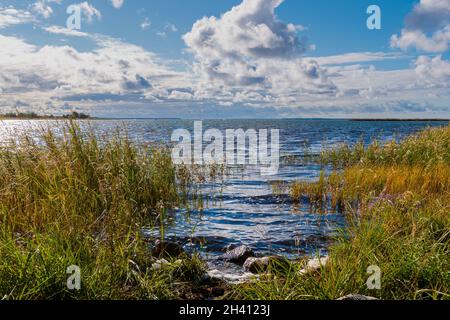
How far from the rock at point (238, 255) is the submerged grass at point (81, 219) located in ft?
4.22

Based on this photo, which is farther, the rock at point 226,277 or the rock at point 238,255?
the rock at point 238,255

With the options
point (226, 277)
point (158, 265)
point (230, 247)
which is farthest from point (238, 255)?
point (158, 265)

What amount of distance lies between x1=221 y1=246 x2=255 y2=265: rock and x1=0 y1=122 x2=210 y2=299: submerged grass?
1.29 m

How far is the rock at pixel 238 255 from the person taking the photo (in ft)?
24.3

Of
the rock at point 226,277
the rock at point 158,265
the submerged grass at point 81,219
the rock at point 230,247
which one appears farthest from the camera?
the rock at point 230,247

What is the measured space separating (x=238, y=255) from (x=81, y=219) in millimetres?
2867

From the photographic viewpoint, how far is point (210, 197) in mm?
13445

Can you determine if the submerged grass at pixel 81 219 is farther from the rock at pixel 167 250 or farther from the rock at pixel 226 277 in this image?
the rock at pixel 167 250

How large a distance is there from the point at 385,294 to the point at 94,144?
24.8ft

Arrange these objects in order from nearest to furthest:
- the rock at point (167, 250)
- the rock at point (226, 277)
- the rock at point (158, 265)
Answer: the rock at point (158, 265)
the rock at point (226, 277)
the rock at point (167, 250)

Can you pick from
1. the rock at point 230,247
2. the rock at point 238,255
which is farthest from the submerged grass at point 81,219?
the rock at point 230,247

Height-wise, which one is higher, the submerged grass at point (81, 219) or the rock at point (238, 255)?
the submerged grass at point (81, 219)
